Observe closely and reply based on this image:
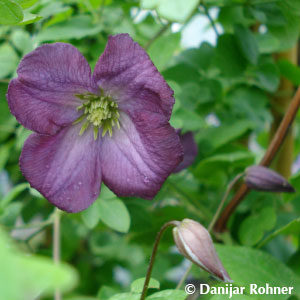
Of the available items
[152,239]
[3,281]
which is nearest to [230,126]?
[152,239]

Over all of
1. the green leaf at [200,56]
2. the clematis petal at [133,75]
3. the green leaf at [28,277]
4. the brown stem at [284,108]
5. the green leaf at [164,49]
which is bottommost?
the brown stem at [284,108]

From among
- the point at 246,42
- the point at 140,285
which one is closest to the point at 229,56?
the point at 246,42

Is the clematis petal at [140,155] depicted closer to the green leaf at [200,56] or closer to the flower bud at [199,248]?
the flower bud at [199,248]

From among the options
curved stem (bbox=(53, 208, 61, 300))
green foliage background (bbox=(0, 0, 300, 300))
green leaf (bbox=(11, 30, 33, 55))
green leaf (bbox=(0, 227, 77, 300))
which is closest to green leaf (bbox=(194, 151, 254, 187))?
green foliage background (bbox=(0, 0, 300, 300))

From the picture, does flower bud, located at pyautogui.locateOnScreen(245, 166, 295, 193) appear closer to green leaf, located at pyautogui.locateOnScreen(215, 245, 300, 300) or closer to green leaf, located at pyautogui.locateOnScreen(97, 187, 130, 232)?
green leaf, located at pyautogui.locateOnScreen(215, 245, 300, 300)

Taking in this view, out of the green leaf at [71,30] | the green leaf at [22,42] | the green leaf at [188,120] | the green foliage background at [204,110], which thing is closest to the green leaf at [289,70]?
the green foliage background at [204,110]

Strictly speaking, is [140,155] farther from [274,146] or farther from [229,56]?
[229,56]

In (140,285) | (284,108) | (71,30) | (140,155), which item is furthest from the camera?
(284,108)
